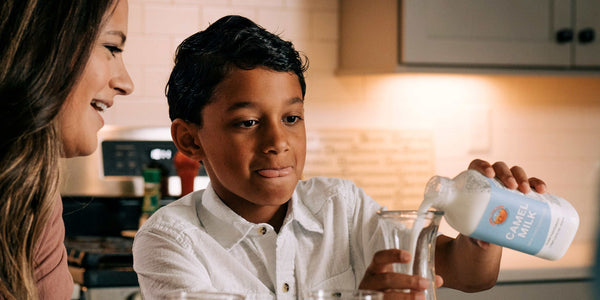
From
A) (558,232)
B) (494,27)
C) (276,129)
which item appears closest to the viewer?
(558,232)

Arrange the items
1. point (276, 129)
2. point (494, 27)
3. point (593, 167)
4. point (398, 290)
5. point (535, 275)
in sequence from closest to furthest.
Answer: point (398, 290) < point (276, 129) < point (535, 275) < point (494, 27) < point (593, 167)

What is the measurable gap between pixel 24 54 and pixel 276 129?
40 centimetres

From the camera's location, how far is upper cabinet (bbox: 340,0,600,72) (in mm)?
2295

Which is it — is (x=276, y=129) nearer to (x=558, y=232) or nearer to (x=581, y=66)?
(x=558, y=232)

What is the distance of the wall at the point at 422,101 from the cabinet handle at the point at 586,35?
31cm

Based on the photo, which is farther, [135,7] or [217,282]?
[135,7]

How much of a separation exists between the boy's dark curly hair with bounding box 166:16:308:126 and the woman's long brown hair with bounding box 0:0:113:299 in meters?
0.31

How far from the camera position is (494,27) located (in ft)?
7.74

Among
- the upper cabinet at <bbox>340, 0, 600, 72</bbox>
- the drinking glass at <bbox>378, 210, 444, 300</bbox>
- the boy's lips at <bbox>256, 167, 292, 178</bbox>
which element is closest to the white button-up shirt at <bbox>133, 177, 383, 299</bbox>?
the boy's lips at <bbox>256, 167, 292, 178</bbox>

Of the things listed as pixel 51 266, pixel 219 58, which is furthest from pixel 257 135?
pixel 51 266

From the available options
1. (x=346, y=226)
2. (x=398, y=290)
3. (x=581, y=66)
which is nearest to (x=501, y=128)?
(x=581, y=66)

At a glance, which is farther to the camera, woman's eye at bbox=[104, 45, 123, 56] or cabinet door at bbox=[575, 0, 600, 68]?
cabinet door at bbox=[575, 0, 600, 68]

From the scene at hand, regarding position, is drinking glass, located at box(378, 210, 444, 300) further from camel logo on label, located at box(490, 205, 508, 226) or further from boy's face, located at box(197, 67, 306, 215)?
boy's face, located at box(197, 67, 306, 215)

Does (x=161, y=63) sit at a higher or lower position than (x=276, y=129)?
higher
